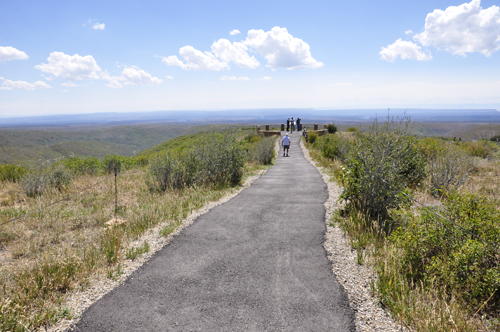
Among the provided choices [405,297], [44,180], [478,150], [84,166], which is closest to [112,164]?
[84,166]

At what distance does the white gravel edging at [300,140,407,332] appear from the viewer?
3.48m

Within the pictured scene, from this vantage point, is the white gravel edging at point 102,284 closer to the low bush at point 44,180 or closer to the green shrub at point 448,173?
the low bush at point 44,180

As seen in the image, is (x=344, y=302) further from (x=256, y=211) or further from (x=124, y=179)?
(x=124, y=179)

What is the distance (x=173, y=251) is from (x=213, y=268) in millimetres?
1116

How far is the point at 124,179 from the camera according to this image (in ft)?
44.3

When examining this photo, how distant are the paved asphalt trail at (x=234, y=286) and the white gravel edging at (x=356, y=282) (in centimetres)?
13

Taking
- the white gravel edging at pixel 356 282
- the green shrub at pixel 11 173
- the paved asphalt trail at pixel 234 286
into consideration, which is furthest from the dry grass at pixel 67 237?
the white gravel edging at pixel 356 282

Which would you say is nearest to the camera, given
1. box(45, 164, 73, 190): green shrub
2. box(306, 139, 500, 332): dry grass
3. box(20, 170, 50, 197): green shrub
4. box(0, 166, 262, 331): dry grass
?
box(306, 139, 500, 332): dry grass

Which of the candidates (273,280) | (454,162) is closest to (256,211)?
(273,280)

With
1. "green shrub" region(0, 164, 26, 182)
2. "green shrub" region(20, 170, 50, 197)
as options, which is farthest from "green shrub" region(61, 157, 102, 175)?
"green shrub" region(20, 170, 50, 197)

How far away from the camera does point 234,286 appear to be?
14.1ft

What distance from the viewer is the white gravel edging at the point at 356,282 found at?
3.48m

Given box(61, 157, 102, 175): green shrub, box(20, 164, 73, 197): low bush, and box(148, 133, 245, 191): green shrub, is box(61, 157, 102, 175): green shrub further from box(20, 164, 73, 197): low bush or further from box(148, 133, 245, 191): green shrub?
box(148, 133, 245, 191): green shrub

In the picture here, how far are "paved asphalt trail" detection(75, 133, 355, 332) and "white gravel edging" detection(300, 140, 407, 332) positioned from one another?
0.42 feet
